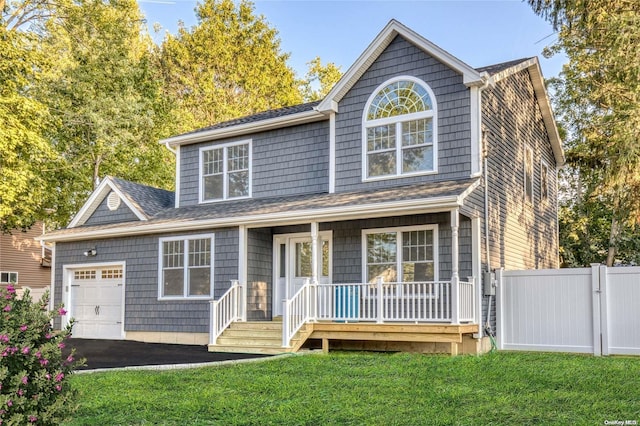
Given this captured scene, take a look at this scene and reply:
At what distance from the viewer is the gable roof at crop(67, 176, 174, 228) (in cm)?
1636

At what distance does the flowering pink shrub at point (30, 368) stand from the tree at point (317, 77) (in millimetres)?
31877

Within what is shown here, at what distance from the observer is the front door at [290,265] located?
1438 cm

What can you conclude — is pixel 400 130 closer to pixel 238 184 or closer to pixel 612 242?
pixel 238 184

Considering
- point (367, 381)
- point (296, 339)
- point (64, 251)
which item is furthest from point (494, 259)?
point (64, 251)

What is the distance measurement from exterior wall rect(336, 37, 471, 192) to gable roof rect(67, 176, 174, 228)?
5861 mm

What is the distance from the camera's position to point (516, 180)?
1483 cm

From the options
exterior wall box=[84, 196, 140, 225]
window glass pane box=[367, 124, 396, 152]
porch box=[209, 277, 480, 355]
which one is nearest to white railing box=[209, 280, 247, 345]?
porch box=[209, 277, 480, 355]

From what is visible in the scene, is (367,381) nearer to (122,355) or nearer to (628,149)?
(122,355)

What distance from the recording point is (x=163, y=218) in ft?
51.0

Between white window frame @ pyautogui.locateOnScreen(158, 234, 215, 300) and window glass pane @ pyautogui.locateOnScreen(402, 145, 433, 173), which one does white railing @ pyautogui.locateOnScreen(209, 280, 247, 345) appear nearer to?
white window frame @ pyautogui.locateOnScreen(158, 234, 215, 300)

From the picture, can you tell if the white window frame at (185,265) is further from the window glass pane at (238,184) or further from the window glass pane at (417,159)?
the window glass pane at (417,159)

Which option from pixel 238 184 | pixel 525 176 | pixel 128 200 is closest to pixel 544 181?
pixel 525 176

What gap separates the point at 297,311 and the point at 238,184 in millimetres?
4716

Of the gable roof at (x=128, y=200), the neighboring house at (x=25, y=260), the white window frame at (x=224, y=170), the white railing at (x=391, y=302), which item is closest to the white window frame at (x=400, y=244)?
the white railing at (x=391, y=302)
